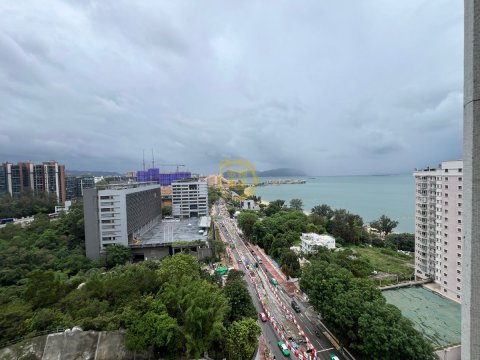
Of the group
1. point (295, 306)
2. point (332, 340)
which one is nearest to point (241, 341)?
point (332, 340)

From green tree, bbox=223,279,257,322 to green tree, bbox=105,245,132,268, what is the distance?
1099cm

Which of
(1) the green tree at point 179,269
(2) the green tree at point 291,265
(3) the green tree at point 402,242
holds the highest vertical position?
(1) the green tree at point 179,269

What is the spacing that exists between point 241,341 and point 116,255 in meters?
12.9

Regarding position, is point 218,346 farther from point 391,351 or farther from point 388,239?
point 388,239

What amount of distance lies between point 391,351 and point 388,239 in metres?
20.4

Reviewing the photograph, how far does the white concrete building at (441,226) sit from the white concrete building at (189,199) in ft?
79.4

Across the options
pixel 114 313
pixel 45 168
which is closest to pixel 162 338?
pixel 114 313

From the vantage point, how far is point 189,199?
32.8 metres

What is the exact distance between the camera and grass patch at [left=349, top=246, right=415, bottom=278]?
16.1m

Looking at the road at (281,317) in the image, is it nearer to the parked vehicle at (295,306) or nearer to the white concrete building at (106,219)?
the parked vehicle at (295,306)

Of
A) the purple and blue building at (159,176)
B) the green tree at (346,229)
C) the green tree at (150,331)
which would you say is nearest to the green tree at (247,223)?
the green tree at (346,229)

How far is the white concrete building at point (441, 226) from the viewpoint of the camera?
1267 centimetres

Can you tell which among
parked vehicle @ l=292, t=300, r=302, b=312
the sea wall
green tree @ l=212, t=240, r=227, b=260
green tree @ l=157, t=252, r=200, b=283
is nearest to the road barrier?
parked vehicle @ l=292, t=300, r=302, b=312

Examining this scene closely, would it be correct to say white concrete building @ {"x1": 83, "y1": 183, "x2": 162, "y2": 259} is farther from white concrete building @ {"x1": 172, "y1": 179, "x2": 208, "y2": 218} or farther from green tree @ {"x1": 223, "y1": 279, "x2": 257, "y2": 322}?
white concrete building @ {"x1": 172, "y1": 179, "x2": 208, "y2": 218}
